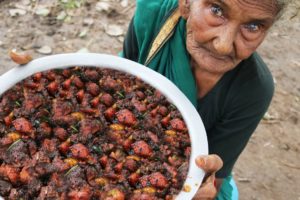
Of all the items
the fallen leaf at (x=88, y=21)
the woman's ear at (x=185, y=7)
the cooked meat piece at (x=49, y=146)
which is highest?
the woman's ear at (x=185, y=7)

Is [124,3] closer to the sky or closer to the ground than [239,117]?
closer to the ground

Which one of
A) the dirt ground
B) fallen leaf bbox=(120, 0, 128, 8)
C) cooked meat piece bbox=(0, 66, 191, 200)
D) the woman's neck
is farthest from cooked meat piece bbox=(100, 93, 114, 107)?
fallen leaf bbox=(120, 0, 128, 8)

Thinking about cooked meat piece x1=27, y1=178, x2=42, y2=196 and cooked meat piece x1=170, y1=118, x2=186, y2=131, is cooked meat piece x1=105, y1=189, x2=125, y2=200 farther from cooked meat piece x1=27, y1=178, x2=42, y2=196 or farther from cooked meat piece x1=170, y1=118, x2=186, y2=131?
cooked meat piece x1=170, y1=118, x2=186, y2=131

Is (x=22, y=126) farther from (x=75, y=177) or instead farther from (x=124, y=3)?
(x=124, y=3)

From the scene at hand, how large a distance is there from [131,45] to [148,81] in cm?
49

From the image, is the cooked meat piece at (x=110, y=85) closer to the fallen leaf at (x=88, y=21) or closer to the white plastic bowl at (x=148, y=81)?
the white plastic bowl at (x=148, y=81)

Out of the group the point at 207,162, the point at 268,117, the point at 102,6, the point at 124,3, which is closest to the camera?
the point at 207,162

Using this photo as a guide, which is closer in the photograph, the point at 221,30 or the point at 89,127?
the point at 221,30

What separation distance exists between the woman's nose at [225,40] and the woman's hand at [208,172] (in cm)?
37

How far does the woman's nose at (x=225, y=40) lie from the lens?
5.02ft

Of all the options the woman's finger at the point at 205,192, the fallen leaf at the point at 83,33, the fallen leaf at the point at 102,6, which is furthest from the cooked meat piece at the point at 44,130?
the fallen leaf at the point at 102,6

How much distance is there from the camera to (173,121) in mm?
1749

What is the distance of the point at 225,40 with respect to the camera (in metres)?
1.53

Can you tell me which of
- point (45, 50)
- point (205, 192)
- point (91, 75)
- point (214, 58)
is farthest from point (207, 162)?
point (45, 50)
